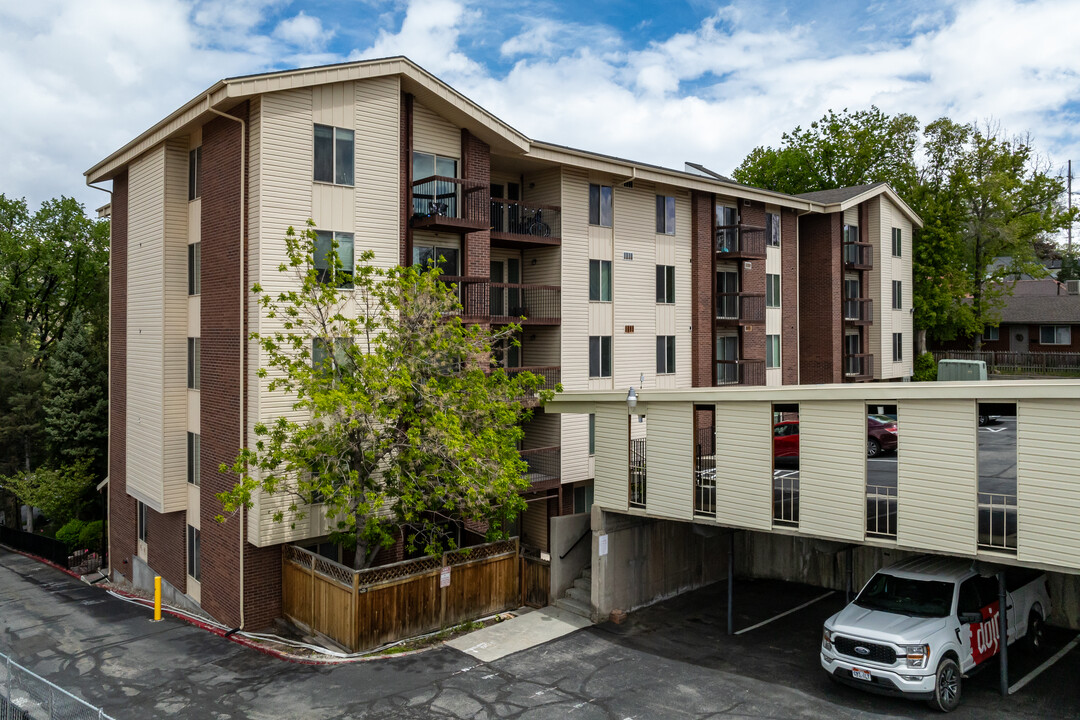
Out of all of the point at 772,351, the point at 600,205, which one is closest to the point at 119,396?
the point at 600,205

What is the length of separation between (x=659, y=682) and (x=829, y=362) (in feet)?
86.2

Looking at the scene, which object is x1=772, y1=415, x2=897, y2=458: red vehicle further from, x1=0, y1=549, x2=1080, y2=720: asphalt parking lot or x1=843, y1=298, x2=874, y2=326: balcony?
x1=843, y1=298, x2=874, y2=326: balcony

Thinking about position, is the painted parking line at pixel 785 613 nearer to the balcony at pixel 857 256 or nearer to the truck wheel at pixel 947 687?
the truck wheel at pixel 947 687

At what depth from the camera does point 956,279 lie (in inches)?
1874

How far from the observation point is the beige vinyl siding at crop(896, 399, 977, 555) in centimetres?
1394

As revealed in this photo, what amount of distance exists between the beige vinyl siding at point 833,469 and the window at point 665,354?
1457cm

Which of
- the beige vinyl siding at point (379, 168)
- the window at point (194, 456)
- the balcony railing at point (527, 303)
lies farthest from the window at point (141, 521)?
the balcony railing at point (527, 303)

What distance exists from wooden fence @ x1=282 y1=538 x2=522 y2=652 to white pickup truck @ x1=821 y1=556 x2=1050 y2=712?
856cm

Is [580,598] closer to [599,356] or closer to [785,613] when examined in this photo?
[785,613]

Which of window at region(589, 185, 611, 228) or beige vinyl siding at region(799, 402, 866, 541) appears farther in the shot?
window at region(589, 185, 611, 228)

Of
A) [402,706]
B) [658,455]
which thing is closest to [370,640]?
[402,706]

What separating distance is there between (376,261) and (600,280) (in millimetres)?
10255

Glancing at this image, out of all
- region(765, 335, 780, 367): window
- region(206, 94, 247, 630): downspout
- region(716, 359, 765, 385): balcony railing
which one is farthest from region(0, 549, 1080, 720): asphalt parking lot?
region(765, 335, 780, 367): window

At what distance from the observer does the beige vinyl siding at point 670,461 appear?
1833 cm
